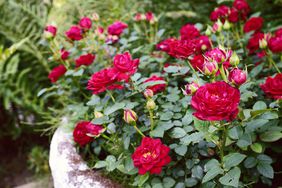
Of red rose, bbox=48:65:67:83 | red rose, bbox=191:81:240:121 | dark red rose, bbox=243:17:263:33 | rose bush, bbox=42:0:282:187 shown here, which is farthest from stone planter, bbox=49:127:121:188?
dark red rose, bbox=243:17:263:33

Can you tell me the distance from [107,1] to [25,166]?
131cm

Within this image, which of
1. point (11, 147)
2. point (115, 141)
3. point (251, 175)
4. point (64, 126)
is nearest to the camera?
point (251, 175)

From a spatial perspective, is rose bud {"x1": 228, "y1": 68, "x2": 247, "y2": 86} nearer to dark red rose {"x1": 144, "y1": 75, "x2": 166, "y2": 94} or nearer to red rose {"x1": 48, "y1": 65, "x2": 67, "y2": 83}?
dark red rose {"x1": 144, "y1": 75, "x2": 166, "y2": 94}

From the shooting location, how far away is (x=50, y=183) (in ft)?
6.87

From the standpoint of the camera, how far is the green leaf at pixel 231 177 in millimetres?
898

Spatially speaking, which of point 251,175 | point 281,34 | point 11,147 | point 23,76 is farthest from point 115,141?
point 11,147

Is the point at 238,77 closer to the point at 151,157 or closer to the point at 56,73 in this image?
the point at 151,157

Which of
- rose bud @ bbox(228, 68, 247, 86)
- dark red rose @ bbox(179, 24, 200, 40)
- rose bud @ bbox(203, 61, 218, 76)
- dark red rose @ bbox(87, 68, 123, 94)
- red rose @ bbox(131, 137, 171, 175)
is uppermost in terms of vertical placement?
rose bud @ bbox(203, 61, 218, 76)

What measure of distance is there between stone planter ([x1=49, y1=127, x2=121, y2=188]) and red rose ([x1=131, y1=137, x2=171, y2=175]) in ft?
0.72

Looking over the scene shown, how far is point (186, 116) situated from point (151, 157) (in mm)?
193

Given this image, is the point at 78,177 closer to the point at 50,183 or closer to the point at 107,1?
the point at 50,183

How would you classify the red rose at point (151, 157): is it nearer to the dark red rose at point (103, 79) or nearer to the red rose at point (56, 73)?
the dark red rose at point (103, 79)

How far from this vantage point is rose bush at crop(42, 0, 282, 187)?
3.02 feet

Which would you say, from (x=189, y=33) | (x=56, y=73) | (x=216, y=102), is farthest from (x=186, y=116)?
(x=56, y=73)
